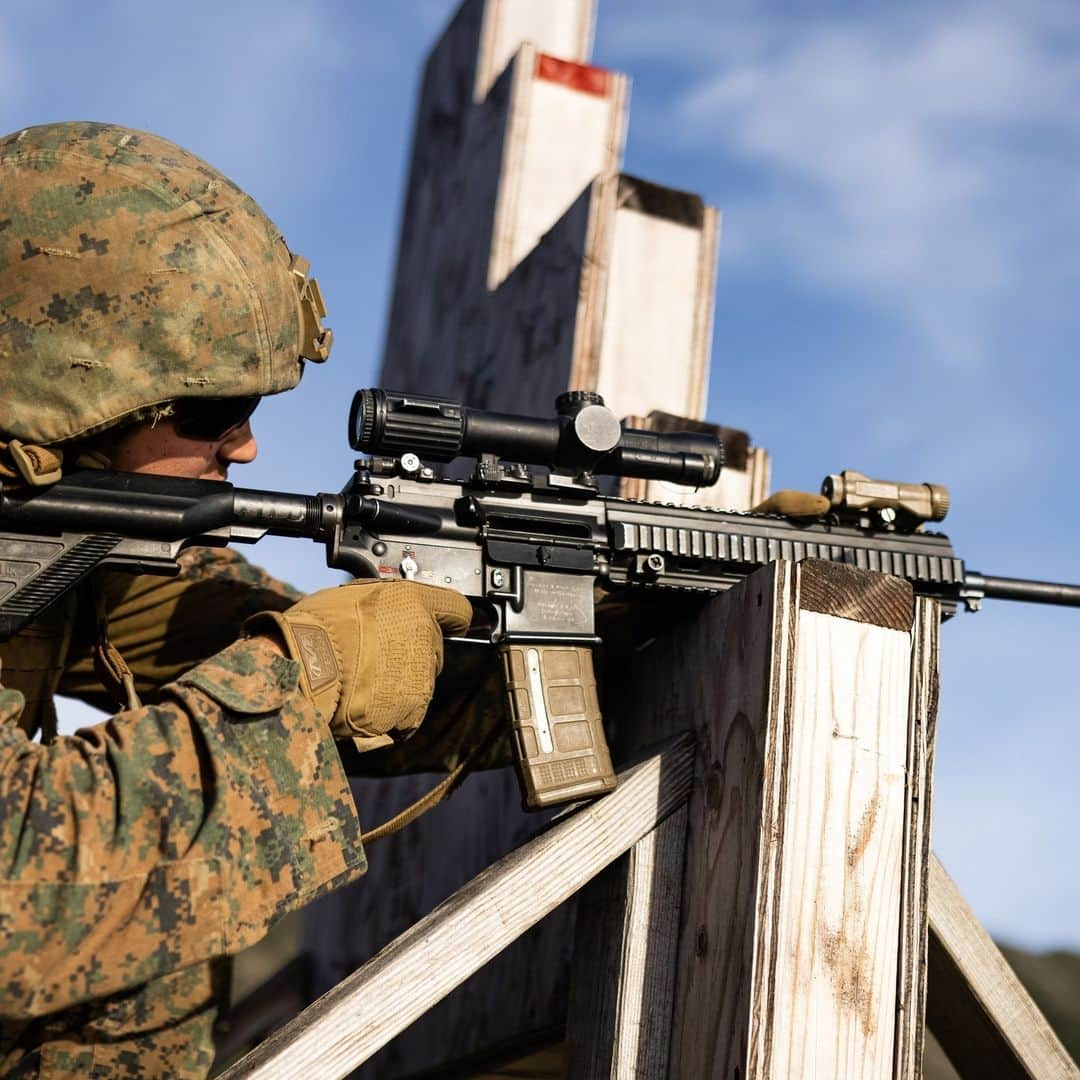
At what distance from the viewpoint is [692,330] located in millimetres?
3072

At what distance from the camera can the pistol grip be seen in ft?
7.32

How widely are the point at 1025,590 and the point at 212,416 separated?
1.77 m

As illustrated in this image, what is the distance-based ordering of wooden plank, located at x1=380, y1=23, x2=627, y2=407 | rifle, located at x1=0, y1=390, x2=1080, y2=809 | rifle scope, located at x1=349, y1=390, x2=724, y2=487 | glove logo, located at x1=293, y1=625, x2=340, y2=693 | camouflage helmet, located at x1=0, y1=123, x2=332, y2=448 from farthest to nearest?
wooden plank, located at x1=380, y1=23, x2=627, y2=407, rifle scope, located at x1=349, y1=390, x2=724, y2=487, rifle, located at x1=0, y1=390, x2=1080, y2=809, camouflage helmet, located at x1=0, y1=123, x2=332, y2=448, glove logo, located at x1=293, y1=625, x2=340, y2=693

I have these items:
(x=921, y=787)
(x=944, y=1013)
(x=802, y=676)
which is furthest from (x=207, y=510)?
(x=944, y=1013)

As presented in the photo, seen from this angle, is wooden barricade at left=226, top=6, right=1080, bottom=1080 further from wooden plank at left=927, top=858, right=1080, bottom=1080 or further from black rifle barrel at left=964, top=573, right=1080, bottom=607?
black rifle barrel at left=964, top=573, right=1080, bottom=607

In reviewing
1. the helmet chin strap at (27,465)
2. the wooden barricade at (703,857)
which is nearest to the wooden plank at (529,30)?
the wooden barricade at (703,857)

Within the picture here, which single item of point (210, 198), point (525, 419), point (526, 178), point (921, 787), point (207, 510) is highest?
point (526, 178)

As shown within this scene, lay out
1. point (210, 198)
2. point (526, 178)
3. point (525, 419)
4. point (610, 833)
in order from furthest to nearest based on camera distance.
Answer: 1. point (526, 178)
2. point (525, 419)
3. point (210, 198)
4. point (610, 833)

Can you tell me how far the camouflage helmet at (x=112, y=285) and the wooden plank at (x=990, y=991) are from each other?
1.54m

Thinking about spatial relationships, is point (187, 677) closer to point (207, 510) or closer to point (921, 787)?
point (207, 510)

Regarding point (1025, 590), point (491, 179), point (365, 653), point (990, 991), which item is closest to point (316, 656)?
point (365, 653)

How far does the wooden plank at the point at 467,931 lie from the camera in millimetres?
1851

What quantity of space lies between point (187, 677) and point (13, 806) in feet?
1.00

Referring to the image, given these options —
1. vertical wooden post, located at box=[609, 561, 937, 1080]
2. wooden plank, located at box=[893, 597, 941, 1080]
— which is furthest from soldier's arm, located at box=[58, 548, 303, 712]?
wooden plank, located at box=[893, 597, 941, 1080]
